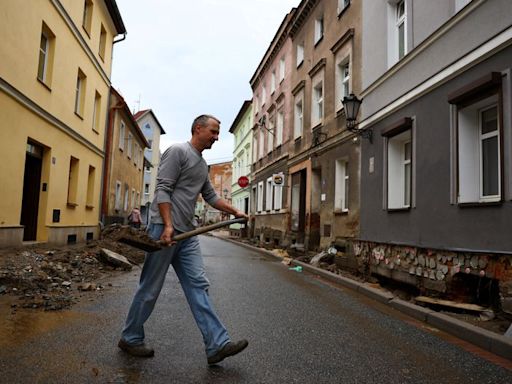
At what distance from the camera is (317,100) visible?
1691 cm

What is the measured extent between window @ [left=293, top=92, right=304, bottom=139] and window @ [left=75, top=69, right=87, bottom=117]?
27.3 feet

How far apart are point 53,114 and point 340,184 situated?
840 cm

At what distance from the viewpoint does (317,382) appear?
132 inches

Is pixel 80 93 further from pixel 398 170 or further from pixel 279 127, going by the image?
pixel 398 170

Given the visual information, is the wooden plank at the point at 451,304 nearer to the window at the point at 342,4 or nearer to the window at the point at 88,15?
the window at the point at 342,4

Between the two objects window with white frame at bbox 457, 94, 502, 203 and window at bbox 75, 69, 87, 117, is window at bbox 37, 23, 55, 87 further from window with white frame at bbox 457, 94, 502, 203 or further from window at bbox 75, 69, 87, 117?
window with white frame at bbox 457, 94, 502, 203

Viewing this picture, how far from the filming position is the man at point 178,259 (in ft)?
11.7

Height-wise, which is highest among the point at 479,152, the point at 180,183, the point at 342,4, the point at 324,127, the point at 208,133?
the point at 342,4

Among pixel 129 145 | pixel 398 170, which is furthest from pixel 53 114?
pixel 129 145

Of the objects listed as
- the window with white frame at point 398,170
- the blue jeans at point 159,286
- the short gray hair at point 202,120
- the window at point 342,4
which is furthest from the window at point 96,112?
the blue jeans at point 159,286

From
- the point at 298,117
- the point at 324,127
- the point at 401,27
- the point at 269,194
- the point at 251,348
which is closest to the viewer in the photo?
the point at 251,348

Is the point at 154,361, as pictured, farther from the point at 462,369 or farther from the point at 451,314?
the point at 451,314

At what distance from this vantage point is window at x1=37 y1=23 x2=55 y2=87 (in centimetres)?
1175

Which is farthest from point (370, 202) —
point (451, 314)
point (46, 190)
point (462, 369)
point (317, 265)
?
point (46, 190)
